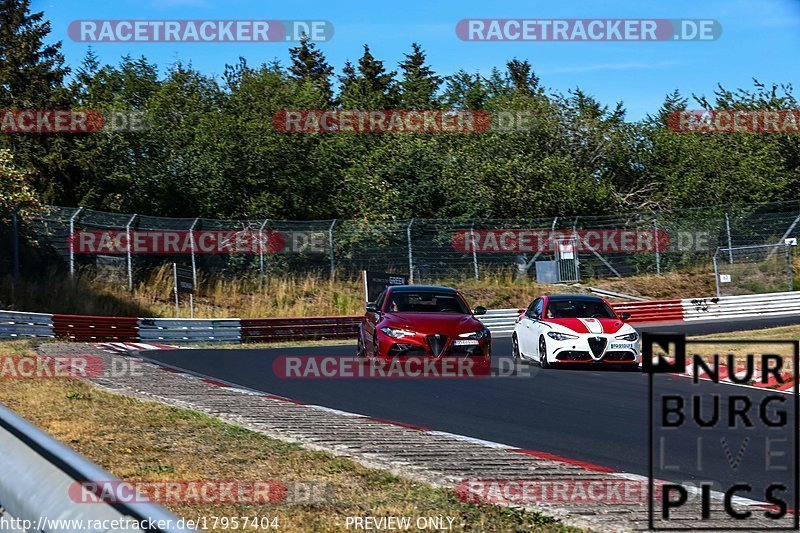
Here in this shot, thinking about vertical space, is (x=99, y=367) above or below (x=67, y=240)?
below

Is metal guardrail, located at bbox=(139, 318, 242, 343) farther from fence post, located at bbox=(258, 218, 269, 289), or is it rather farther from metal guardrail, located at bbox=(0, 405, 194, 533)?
metal guardrail, located at bbox=(0, 405, 194, 533)

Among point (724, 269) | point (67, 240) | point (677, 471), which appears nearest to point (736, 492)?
point (677, 471)

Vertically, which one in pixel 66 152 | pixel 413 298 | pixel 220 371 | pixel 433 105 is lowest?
pixel 220 371

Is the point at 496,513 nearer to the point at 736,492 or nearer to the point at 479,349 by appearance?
the point at 736,492

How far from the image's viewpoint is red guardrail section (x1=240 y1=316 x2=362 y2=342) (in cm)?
2958

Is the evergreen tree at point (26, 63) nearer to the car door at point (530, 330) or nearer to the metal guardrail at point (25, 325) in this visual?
the metal guardrail at point (25, 325)

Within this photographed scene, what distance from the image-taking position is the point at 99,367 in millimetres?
16922

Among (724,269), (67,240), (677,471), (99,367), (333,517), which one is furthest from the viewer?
(724,269)

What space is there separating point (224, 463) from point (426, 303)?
10524 mm

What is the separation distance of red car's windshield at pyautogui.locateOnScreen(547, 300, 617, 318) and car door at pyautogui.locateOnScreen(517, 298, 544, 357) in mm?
275

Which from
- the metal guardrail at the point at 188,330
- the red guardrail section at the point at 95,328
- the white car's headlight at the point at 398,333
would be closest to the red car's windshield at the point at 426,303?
the white car's headlight at the point at 398,333

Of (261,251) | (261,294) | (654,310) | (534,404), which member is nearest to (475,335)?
(534,404)

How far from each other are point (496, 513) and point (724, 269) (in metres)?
35.7

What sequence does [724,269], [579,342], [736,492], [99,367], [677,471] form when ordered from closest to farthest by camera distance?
[736,492] → [677,471] → [99,367] → [579,342] → [724,269]
